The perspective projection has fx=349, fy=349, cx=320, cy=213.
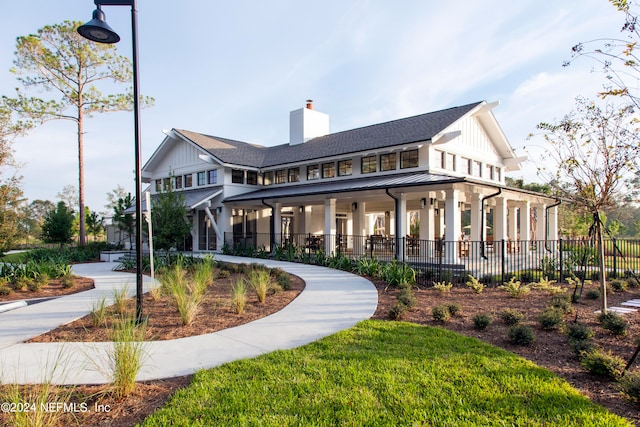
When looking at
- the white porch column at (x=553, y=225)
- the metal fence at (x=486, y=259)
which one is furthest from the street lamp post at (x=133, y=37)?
the white porch column at (x=553, y=225)

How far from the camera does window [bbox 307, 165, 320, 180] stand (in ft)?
65.9

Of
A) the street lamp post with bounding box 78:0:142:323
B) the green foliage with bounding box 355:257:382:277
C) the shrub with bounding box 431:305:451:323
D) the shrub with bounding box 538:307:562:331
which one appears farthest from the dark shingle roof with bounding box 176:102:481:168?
the street lamp post with bounding box 78:0:142:323

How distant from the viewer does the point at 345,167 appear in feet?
61.4

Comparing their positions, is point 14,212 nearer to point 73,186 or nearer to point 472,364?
point 472,364

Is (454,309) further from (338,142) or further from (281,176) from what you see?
(281,176)

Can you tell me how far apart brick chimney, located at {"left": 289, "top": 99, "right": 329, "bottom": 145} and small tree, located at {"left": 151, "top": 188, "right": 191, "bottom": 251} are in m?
11.0

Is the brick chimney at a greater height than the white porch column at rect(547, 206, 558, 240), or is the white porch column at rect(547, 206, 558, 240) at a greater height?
the brick chimney

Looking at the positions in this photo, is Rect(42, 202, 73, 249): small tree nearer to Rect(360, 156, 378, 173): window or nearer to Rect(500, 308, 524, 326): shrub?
Rect(360, 156, 378, 173): window

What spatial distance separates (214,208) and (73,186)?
41.1m

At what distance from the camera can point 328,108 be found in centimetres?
2528

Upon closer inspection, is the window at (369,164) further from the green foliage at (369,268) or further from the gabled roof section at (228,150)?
the gabled roof section at (228,150)

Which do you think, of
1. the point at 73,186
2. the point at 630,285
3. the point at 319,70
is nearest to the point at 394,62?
the point at 319,70

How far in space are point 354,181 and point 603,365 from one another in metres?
14.1

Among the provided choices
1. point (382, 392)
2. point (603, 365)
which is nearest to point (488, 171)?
point (603, 365)
